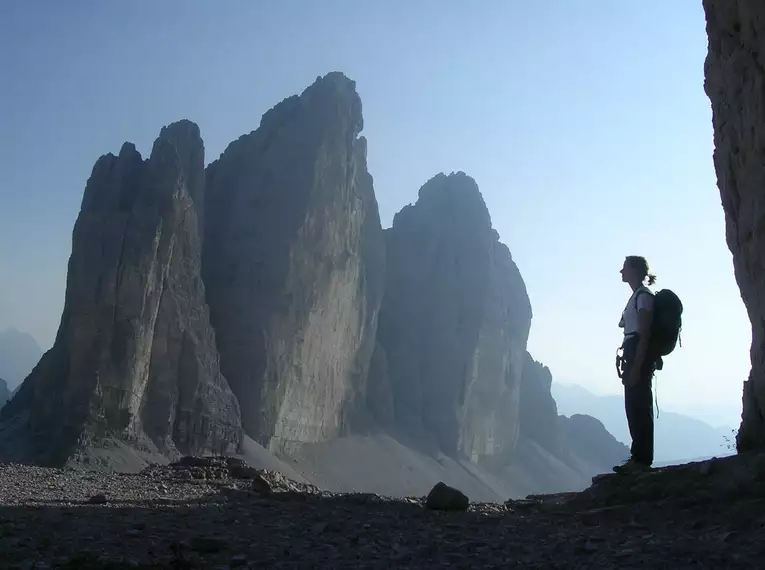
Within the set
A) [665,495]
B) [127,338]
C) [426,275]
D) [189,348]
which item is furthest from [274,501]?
[426,275]

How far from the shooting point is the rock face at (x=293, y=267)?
2142 inches

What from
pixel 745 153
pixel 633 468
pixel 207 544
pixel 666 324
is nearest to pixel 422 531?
pixel 207 544

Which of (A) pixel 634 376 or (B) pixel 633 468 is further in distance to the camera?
(A) pixel 634 376

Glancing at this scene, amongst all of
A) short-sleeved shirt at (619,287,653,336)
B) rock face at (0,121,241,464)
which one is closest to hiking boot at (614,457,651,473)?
short-sleeved shirt at (619,287,653,336)

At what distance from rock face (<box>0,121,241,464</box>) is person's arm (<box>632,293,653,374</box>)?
31195 mm

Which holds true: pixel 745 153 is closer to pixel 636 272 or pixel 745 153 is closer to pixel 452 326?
pixel 636 272

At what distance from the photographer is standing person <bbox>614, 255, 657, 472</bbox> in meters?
8.39

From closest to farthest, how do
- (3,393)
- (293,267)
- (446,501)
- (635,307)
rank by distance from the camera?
(446,501), (635,307), (293,267), (3,393)

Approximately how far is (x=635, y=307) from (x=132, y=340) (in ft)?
114

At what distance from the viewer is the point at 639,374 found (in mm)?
8438

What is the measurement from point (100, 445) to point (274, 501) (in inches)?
1192

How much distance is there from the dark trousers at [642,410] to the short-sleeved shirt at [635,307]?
0.48ft

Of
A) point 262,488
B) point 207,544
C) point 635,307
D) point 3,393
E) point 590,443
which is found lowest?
point 207,544

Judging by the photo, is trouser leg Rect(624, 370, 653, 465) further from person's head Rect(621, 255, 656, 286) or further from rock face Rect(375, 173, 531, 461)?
rock face Rect(375, 173, 531, 461)
